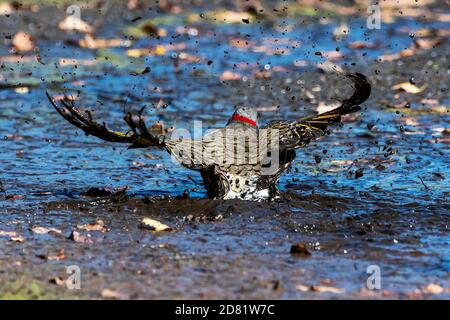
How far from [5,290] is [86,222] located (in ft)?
4.98

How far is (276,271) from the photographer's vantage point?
20.3ft

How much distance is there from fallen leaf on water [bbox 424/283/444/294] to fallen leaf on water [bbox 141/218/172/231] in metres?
2.01

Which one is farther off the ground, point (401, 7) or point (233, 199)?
point (401, 7)

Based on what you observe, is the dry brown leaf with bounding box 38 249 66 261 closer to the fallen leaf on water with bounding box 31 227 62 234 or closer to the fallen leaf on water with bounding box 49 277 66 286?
the fallen leaf on water with bounding box 49 277 66 286

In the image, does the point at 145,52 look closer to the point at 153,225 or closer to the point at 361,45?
the point at 361,45

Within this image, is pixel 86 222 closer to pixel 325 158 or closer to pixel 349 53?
pixel 325 158

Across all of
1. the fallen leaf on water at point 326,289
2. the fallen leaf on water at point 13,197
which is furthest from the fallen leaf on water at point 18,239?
the fallen leaf on water at point 326,289

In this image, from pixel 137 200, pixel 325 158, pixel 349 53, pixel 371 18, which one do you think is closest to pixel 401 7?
pixel 371 18

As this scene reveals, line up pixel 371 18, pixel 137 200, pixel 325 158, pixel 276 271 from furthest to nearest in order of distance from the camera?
pixel 371 18 → pixel 325 158 → pixel 137 200 → pixel 276 271

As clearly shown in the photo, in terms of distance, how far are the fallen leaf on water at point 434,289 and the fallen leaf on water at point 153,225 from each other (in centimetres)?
201

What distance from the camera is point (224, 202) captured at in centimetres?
755

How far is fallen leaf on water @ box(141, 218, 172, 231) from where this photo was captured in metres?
7.09

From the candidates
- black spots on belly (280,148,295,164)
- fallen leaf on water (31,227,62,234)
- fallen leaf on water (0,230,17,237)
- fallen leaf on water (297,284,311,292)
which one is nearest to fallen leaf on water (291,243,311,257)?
fallen leaf on water (297,284,311,292)

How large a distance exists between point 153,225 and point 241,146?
874 millimetres
